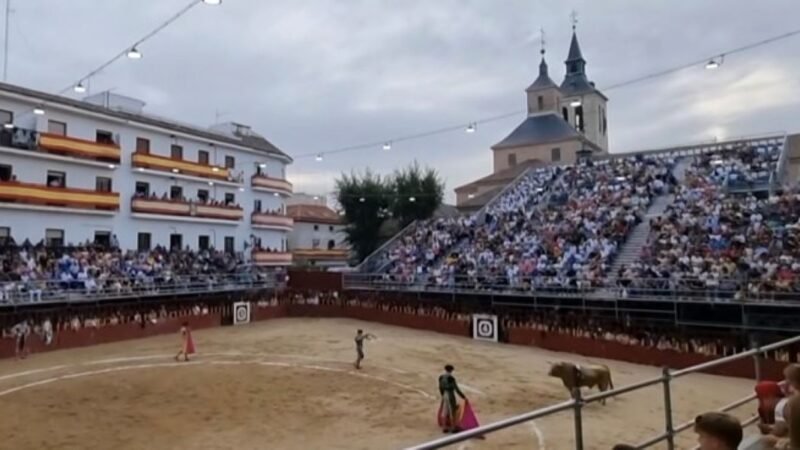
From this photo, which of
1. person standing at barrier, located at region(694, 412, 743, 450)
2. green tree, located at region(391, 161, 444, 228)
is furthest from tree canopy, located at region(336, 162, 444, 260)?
person standing at barrier, located at region(694, 412, 743, 450)

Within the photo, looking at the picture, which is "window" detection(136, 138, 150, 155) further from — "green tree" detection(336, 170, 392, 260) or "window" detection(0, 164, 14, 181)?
"green tree" detection(336, 170, 392, 260)

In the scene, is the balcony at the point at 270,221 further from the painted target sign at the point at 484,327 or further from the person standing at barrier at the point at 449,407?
the person standing at barrier at the point at 449,407

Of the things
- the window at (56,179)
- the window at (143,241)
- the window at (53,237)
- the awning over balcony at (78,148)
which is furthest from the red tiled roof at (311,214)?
the window at (53,237)

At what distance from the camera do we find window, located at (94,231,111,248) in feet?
114

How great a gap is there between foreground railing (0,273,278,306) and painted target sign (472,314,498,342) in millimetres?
15584

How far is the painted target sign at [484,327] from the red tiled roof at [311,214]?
1509 inches

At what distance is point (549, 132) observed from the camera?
6725 cm

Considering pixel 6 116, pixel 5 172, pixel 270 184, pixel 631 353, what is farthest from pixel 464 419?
pixel 270 184

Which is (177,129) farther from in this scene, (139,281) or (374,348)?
(374,348)

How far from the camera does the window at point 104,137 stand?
35.6 m

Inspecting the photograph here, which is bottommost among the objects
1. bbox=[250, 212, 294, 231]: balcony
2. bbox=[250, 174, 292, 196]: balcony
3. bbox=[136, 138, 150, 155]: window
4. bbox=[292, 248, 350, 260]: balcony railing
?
bbox=[292, 248, 350, 260]: balcony railing

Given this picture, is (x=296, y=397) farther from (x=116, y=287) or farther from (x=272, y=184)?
(x=272, y=184)

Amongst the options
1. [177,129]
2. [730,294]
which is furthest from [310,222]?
[730,294]

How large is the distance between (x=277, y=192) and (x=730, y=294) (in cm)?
3560
